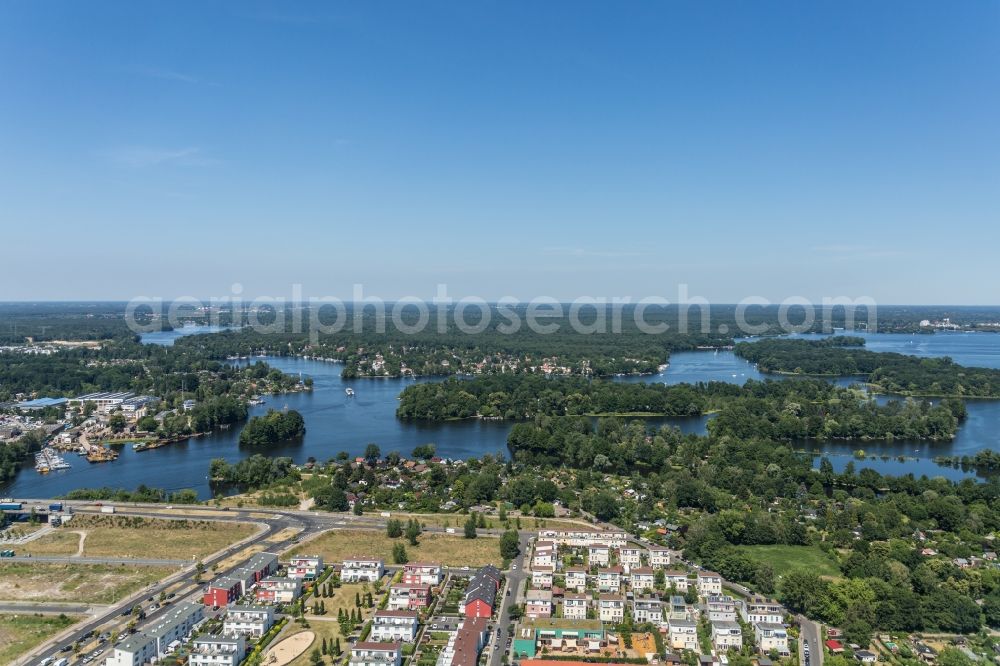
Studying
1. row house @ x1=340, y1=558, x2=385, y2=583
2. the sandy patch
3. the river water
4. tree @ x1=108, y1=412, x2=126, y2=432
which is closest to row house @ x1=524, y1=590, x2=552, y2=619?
row house @ x1=340, y1=558, x2=385, y2=583

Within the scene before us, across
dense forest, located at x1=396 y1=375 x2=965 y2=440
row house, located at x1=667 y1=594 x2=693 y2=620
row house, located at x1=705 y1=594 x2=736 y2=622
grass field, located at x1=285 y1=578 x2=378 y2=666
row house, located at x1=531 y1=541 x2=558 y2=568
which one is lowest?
grass field, located at x1=285 y1=578 x2=378 y2=666

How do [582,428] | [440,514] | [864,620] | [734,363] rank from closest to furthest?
[864,620], [440,514], [582,428], [734,363]

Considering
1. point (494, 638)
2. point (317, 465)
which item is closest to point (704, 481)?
point (494, 638)

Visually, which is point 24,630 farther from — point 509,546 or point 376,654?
point 509,546

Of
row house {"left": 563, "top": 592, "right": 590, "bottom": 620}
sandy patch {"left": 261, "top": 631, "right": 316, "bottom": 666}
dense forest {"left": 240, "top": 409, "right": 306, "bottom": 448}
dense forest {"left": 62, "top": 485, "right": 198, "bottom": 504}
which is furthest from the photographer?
dense forest {"left": 240, "top": 409, "right": 306, "bottom": 448}

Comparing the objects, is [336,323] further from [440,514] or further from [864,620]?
[864,620]

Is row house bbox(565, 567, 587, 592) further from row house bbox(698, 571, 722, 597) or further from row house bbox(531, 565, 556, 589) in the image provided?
row house bbox(698, 571, 722, 597)
